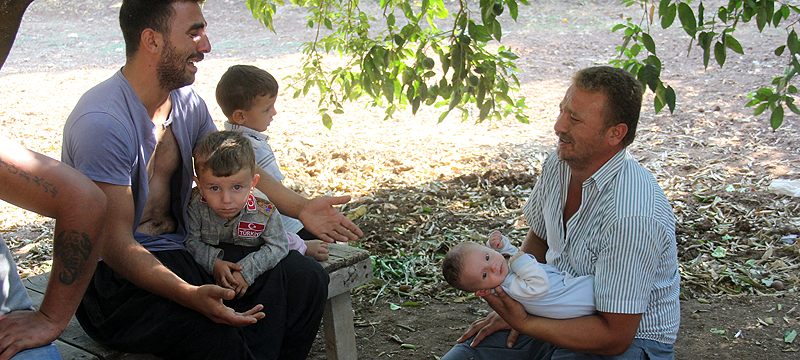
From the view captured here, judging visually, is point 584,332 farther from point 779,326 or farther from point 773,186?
point 773,186

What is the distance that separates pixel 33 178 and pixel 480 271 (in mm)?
1384

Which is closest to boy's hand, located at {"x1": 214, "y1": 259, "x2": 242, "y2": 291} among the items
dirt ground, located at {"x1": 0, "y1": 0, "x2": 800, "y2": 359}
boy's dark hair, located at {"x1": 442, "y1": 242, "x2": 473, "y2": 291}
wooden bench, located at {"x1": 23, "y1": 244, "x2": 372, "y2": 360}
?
wooden bench, located at {"x1": 23, "y1": 244, "x2": 372, "y2": 360}

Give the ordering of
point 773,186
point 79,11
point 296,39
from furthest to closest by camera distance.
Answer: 1. point 79,11
2. point 296,39
3. point 773,186

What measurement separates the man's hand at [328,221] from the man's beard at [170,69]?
685 millimetres

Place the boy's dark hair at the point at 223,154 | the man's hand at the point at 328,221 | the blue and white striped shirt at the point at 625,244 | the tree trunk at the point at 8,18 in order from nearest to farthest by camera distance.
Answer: the tree trunk at the point at 8,18 → the blue and white striped shirt at the point at 625,244 → the boy's dark hair at the point at 223,154 → the man's hand at the point at 328,221

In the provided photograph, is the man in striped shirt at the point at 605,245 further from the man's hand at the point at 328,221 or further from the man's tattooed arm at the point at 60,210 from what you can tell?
the man's tattooed arm at the point at 60,210

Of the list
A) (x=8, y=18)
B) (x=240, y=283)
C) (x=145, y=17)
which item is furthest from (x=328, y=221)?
(x=8, y=18)

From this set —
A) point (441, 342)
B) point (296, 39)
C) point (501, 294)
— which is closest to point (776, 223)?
point (441, 342)

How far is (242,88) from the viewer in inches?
148

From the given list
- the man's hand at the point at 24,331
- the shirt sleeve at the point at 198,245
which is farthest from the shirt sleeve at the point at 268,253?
the man's hand at the point at 24,331

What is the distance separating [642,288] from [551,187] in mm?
607

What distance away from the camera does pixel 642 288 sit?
2.73 m

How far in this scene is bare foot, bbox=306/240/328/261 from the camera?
3551 mm

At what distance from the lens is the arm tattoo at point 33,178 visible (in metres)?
2.45
